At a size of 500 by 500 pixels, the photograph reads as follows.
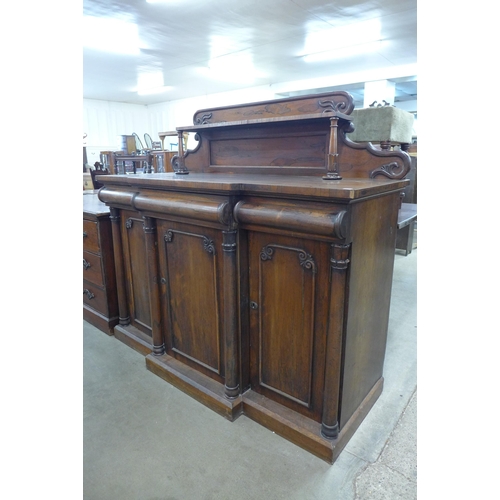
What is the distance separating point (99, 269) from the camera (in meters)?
2.41

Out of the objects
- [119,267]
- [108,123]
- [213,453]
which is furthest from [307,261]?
[108,123]

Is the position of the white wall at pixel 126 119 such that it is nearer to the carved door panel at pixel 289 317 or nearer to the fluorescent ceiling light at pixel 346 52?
the fluorescent ceiling light at pixel 346 52

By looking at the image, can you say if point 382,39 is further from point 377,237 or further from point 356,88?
point 377,237

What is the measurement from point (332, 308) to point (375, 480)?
2.29 ft

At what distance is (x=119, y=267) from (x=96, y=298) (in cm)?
44

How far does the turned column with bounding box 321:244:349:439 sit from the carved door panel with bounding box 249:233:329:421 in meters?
0.05

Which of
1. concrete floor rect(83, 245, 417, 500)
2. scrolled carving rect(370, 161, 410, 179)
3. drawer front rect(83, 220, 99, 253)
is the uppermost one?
scrolled carving rect(370, 161, 410, 179)

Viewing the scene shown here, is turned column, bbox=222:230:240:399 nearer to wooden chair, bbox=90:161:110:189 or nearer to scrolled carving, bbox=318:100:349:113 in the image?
scrolled carving, bbox=318:100:349:113

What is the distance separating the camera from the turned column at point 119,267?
2.20 m

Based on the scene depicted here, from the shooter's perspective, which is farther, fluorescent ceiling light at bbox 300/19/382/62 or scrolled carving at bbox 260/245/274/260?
fluorescent ceiling light at bbox 300/19/382/62

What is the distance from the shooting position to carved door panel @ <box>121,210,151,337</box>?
2094mm

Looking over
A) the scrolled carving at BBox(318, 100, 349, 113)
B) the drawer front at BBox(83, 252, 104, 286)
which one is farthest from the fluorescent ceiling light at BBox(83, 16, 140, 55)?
the scrolled carving at BBox(318, 100, 349, 113)

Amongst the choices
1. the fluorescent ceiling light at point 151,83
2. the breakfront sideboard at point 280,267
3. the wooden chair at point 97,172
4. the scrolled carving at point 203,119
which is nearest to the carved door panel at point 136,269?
the breakfront sideboard at point 280,267
